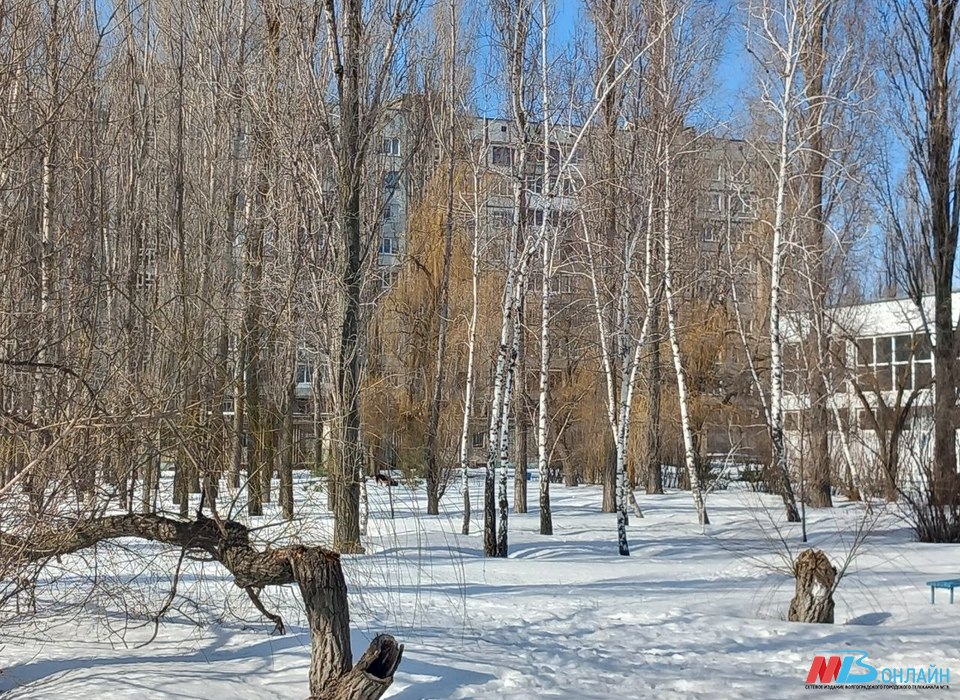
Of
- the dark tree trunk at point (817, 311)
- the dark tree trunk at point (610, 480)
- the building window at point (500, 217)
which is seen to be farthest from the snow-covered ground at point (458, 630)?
the building window at point (500, 217)

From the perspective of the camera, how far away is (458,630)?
775cm

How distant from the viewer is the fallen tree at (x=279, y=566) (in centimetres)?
522

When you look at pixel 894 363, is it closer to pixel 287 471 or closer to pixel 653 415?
pixel 653 415

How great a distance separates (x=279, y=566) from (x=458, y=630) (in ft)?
8.22

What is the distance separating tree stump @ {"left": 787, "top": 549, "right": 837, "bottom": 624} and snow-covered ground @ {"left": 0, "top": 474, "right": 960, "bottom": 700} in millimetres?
269

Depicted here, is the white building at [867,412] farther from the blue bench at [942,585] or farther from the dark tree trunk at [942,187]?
the blue bench at [942,585]

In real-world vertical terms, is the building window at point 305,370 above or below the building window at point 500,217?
below

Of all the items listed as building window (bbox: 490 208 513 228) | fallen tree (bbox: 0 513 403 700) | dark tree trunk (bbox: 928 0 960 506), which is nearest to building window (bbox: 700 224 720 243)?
building window (bbox: 490 208 513 228)

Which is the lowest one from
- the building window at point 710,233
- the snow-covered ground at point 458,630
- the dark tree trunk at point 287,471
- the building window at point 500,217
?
the snow-covered ground at point 458,630

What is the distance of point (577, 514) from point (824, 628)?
39.2 ft

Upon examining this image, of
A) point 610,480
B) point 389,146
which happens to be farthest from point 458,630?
point 610,480

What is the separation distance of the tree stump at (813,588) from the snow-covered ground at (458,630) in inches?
10.6

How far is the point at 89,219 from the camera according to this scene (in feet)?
29.3

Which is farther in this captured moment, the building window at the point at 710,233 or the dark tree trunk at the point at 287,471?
the building window at the point at 710,233
